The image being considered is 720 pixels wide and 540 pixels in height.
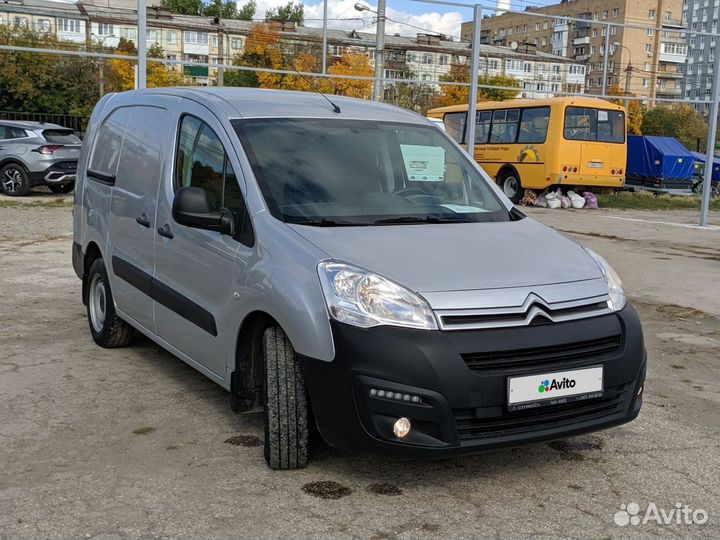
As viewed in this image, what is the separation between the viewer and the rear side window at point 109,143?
538cm

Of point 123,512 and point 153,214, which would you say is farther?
point 153,214

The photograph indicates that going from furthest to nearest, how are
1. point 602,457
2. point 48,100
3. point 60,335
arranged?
point 48,100, point 60,335, point 602,457

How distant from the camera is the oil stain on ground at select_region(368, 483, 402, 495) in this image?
3.38 meters

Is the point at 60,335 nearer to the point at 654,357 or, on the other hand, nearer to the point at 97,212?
the point at 97,212

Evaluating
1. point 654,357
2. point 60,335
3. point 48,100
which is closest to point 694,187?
point 654,357

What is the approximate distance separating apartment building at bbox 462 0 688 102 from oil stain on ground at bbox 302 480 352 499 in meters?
87.2

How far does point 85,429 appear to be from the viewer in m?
4.06

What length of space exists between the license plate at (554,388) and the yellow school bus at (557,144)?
18.5 meters

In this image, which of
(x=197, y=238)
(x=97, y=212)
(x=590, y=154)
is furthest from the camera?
(x=590, y=154)

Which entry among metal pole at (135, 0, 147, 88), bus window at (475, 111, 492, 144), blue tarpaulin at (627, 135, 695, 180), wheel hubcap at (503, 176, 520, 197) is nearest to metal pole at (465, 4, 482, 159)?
metal pole at (135, 0, 147, 88)

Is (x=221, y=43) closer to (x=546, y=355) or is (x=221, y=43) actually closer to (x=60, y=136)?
(x=60, y=136)

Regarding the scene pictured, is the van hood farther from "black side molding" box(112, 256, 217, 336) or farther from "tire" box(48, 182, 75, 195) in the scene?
"tire" box(48, 182, 75, 195)

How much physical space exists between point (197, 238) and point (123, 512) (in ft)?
4.81

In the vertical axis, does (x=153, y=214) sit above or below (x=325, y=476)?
above
